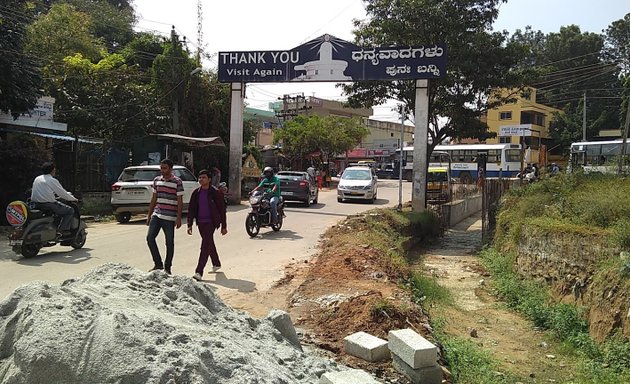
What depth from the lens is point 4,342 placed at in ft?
→ 12.3

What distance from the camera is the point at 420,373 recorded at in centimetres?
441

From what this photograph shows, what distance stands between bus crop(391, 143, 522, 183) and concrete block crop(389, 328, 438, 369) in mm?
33988

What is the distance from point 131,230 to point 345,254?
6512 millimetres

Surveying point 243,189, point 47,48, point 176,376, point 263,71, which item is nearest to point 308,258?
point 176,376

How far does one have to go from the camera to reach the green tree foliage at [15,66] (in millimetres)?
13422

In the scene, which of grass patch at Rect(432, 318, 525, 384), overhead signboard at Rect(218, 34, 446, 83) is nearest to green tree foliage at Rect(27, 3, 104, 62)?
overhead signboard at Rect(218, 34, 446, 83)

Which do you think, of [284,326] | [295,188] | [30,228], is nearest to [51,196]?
[30,228]

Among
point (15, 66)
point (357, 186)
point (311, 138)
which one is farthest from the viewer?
point (311, 138)

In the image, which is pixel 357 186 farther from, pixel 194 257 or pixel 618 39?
pixel 618 39

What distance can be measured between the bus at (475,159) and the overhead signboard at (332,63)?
20.9m

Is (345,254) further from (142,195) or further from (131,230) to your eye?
(142,195)

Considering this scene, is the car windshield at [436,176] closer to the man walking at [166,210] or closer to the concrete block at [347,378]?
the man walking at [166,210]

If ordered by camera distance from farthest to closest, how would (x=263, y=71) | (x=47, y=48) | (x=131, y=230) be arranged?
(x=47, y=48) → (x=263, y=71) → (x=131, y=230)

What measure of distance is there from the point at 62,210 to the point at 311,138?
101 feet
